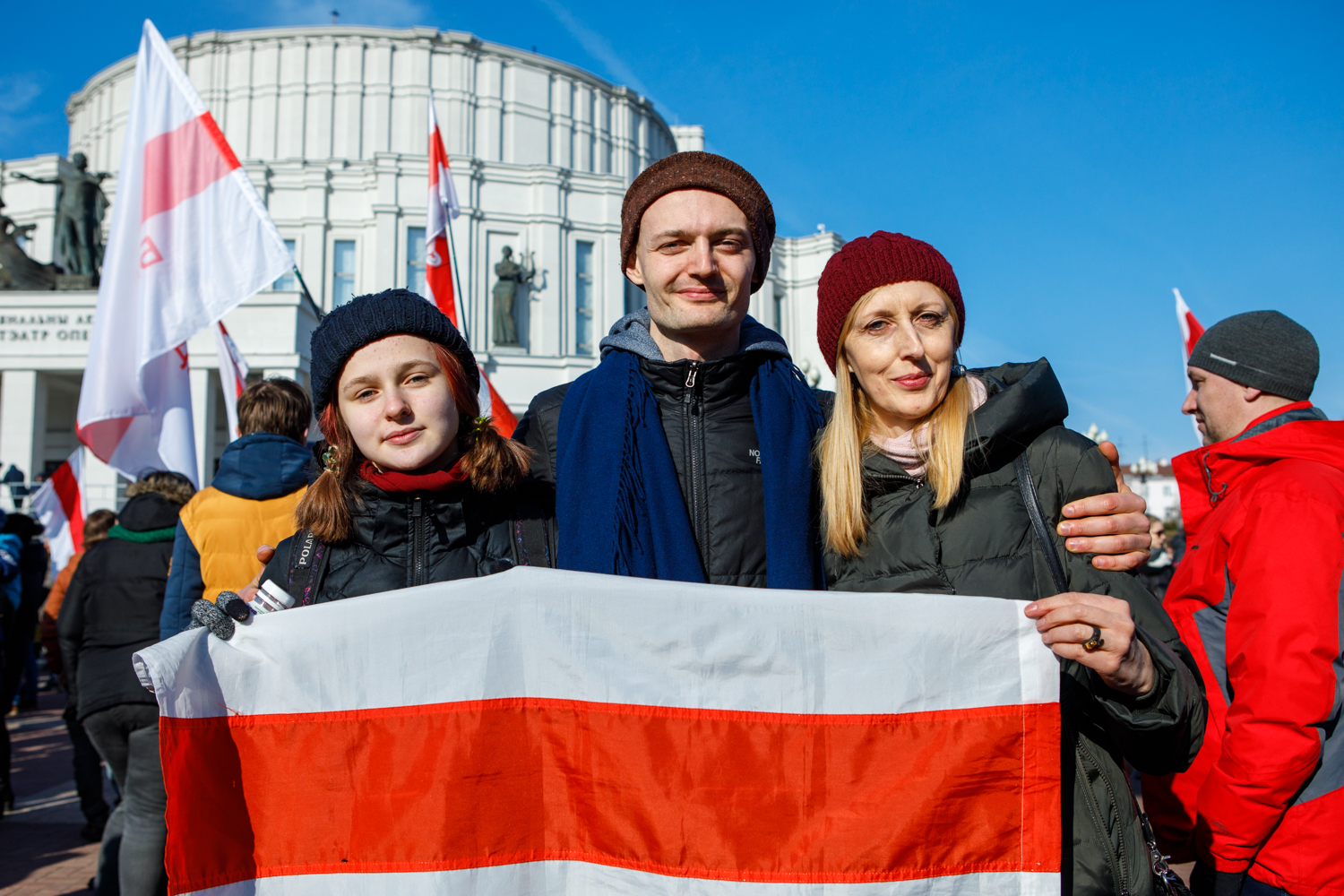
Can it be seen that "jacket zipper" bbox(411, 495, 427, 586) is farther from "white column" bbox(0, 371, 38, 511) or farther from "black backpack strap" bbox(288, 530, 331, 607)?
"white column" bbox(0, 371, 38, 511)

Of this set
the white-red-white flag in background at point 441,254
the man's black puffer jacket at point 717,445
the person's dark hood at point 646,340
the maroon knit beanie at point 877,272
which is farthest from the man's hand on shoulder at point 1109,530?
the white-red-white flag in background at point 441,254

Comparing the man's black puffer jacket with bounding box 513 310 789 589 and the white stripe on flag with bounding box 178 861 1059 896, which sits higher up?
the man's black puffer jacket with bounding box 513 310 789 589

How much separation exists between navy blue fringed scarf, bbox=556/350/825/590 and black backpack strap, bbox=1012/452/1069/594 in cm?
53

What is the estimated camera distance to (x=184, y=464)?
5645mm

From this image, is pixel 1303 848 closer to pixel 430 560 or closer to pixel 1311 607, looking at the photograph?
pixel 1311 607

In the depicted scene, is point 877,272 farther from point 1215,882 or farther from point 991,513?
point 1215,882

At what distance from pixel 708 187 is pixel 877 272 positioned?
1.75 feet

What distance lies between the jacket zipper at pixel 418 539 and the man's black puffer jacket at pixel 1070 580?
1031 millimetres

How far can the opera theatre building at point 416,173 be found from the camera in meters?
36.4

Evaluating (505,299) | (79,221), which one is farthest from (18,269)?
(505,299)

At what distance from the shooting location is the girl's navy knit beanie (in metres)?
2.14

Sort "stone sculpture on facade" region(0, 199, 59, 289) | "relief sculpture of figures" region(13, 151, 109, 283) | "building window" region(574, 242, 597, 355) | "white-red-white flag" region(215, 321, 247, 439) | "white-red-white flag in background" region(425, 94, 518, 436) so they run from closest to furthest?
"white-red-white flag" region(215, 321, 247, 439) < "white-red-white flag in background" region(425, 94, 518, 436) < "stone sculpture on facade" region(0, 199, 59, 289) < "relief sculpture of figures" region(13, 151, 109, 283) < "building window" region(574, 242, 597, 355)

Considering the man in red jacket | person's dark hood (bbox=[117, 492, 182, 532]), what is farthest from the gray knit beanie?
person's dark hood (bbox=[117, 492, 182, 532])

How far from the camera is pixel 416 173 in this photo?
3662cm
